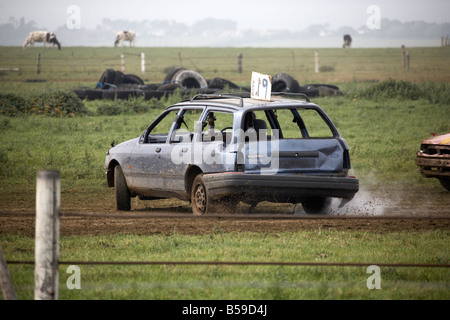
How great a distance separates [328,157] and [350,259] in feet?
8.84

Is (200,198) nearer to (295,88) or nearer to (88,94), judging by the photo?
(295,88)

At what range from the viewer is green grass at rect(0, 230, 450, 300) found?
20.8 ft

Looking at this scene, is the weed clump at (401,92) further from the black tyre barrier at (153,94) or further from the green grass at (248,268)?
the green grass at (248,268)

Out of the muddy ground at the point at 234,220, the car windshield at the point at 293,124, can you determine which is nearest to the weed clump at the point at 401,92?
the car windshield at the point at 293,124

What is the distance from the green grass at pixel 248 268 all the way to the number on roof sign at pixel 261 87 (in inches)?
86.4

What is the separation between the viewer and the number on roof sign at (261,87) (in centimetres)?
1041

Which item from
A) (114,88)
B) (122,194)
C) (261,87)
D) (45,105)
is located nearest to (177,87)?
(114,88)

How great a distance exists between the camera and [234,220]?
1004 centimetres

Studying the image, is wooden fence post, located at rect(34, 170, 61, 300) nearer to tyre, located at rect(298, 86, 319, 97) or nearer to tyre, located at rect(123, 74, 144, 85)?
tyre, located at rect(298, 86, 319, 97)

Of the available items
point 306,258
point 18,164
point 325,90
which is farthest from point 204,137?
point 325,90

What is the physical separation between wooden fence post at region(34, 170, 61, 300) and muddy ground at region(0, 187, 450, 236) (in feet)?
7.41

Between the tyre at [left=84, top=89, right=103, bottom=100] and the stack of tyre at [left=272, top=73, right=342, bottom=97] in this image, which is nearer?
the stack of tyre at [left=272, top=73, right=342, bottom=97]

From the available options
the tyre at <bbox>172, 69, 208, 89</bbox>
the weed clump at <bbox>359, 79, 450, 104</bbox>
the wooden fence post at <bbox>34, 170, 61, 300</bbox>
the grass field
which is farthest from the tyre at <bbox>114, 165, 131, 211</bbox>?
the weed clump at <bbox>359, 79, 450, 104</bbox>
